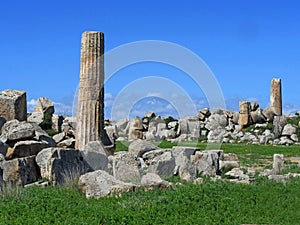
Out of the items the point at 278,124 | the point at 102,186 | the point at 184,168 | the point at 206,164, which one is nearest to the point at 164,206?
the point at 102,186

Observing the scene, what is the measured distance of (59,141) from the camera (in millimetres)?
29016

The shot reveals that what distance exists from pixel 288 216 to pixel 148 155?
11.5 meters

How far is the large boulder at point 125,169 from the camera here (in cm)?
1803

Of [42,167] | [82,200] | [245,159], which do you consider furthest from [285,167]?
[82,200]

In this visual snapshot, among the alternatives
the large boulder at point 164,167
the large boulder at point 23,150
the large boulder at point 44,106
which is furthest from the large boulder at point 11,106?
the large boulder at point 44,106

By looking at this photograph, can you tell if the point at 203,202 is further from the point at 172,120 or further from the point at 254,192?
the point at 172,120

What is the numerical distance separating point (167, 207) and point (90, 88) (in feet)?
39.6

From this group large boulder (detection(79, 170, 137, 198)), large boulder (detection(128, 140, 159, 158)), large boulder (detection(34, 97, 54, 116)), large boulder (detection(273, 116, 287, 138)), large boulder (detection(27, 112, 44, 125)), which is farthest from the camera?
large boulder (detection(273, 116, 287, 138))

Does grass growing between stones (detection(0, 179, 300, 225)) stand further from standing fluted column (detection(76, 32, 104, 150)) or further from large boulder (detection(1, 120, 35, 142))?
standing fluted column (detection(76, 32, 104, 150))

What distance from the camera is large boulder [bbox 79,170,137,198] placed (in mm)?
14047

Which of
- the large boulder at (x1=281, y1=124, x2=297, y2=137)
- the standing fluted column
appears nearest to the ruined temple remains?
the large boulder at (x1=281, y1=124, x2=297, y2=137)

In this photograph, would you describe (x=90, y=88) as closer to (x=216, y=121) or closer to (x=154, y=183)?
(x=154, y=183)

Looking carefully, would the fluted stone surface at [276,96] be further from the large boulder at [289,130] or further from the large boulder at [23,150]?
the large boulder at [23,150]

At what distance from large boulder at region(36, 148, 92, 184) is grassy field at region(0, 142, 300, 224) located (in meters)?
1.89
